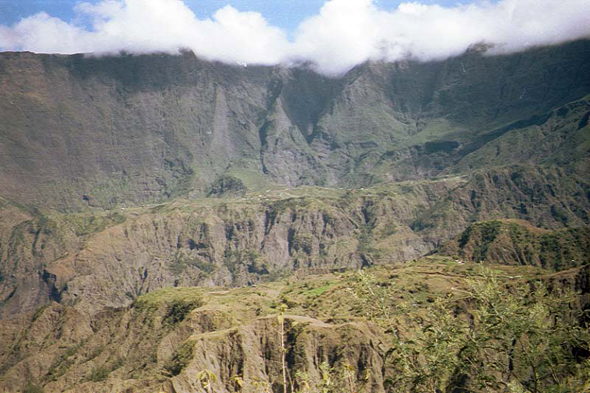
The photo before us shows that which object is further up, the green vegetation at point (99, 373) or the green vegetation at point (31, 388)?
the green vegetation at point (99, 373)

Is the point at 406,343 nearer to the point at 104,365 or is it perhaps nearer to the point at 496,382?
the point at 496,382

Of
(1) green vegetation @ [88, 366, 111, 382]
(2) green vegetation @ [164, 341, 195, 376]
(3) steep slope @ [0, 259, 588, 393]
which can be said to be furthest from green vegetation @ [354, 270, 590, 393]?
(1) green vegetation @ [88, 366, 111, 382]

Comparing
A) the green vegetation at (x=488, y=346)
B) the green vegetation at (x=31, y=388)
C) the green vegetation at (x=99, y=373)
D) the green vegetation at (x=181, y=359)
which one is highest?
the green vegetation at (x=488, y=346)

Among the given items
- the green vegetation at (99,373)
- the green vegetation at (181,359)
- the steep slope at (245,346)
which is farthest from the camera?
the green vegetation at (99,373)

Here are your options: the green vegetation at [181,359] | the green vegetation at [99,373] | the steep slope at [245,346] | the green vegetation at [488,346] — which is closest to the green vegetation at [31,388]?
the steep slope at [245,346]

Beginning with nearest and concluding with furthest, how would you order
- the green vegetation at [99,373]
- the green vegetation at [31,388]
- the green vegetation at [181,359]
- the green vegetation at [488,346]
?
the green vegetation at [488,346], the green vegetation at [181,359], the green vegetation at [99,373], the green vegetation at [31,388]

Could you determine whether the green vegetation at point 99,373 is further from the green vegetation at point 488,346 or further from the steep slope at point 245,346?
the green vegetation at point 488,346

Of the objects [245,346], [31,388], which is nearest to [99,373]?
[31,388]

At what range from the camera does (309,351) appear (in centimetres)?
12606

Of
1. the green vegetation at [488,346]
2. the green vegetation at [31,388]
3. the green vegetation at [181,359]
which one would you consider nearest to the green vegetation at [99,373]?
the green vegetation at [31,388]

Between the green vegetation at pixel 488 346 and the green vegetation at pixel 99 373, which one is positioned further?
the green vegetation at pixel 99 373

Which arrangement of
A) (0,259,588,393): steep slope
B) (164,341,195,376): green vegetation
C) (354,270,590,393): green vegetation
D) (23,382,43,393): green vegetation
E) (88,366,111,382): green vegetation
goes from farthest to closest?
(23,382,43,393): green vegetation, (88,366,111,382): green vegetation, (164,341,195,376): green vegetation, (0,259,588,393): steep slope, (354,270,590,393): green vegetation

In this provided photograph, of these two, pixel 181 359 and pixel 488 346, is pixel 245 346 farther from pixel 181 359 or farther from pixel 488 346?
pixel 488 346

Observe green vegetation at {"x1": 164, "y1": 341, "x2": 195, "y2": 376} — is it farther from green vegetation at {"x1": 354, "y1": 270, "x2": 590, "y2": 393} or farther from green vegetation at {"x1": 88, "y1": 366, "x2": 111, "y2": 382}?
green vegetation at {"x1": 354, "y1": 270, "x2": 590, "y2": 393}
